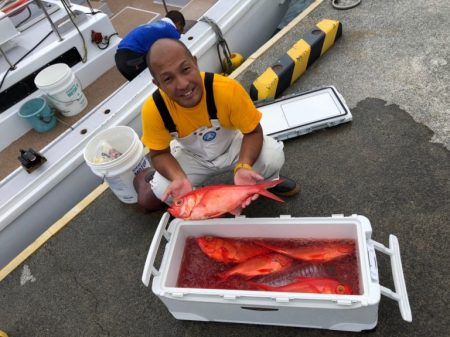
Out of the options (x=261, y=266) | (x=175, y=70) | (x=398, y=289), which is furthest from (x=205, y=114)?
(x=398, y=289)

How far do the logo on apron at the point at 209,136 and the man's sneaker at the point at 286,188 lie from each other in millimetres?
533

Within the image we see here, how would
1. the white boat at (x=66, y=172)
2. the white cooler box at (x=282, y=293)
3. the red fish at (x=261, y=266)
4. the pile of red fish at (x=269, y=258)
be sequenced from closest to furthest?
the white cooler box at (x=282, y=293), the pile of red fish at (x=269, y=258), the red fish at (x=261, y=266), the white boat at (x=66, y=172)

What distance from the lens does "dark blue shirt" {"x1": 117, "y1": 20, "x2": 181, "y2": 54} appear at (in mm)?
2379

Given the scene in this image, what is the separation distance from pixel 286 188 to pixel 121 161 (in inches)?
40.5

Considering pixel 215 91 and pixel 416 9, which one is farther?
pixel 416 9

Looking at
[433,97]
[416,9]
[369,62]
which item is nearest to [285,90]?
[369,62]

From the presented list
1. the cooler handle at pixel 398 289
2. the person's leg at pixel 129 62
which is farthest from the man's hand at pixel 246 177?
the person's leg at pixel 129 62

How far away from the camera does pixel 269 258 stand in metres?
1.58

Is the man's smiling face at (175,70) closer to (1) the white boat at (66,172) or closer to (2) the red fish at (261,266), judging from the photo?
(2) the red fish at (261,266)

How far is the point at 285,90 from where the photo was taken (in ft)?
9.17

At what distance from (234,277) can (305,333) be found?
0.43 metres

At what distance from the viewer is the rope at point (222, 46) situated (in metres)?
2.87

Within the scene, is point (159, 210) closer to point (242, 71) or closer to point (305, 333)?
point (305, 333)

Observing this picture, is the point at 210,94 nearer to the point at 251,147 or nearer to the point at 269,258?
the point at 251,147
